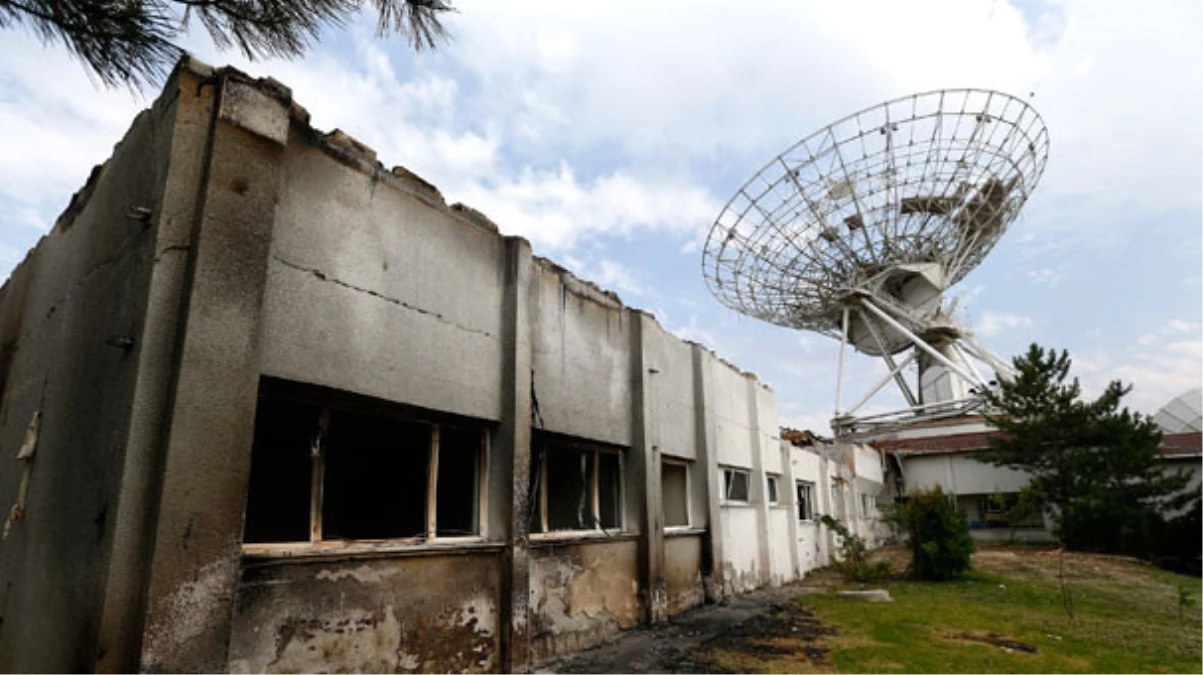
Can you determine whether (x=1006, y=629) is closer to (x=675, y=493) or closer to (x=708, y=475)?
(x=708, y=475)

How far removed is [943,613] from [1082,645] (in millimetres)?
2134

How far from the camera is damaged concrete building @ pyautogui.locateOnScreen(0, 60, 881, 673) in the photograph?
3580 millimetres

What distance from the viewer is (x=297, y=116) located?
4.64 meters

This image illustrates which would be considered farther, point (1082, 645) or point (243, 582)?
point (1082, 645)

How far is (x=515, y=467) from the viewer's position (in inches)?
237

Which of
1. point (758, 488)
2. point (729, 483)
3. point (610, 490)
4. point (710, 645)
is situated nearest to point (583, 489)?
point (610, 490)

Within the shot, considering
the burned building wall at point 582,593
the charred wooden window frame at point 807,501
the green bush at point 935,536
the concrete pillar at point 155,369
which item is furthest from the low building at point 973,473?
Answer: the concrete pillar at point 155,369

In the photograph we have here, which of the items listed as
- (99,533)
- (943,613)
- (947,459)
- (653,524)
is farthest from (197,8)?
(947,459)

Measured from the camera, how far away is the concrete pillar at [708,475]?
9969 mm

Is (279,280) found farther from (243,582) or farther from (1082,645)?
(1082,645)

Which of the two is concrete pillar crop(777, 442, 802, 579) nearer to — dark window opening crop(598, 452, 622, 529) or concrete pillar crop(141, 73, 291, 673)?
dark window opening crop(598, 452, 622, 529)

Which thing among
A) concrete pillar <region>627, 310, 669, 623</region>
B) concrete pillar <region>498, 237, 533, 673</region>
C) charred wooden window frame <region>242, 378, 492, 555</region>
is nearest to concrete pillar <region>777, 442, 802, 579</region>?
concrete pillar <region>627, 310, 669, 623</region>

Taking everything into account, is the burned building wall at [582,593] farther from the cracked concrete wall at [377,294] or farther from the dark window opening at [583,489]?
the cracked concrete wall at [377,294]

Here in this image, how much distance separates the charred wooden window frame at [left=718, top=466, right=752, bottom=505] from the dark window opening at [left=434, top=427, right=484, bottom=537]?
5.98 m
